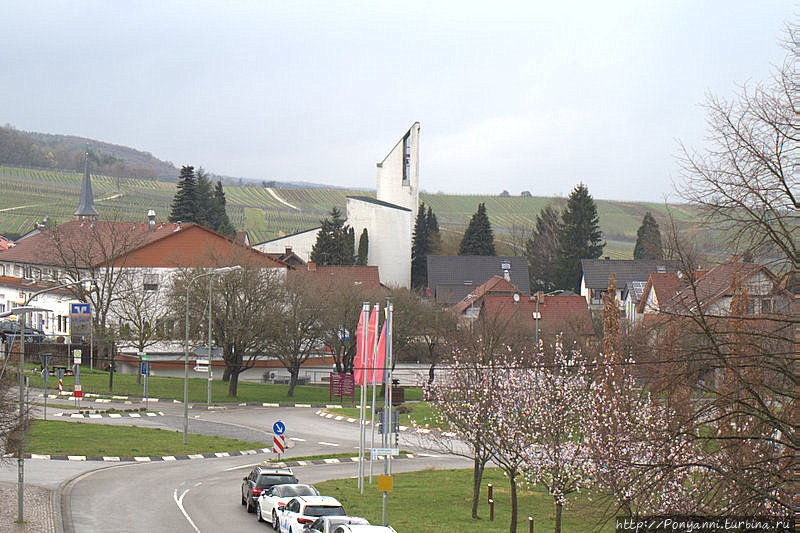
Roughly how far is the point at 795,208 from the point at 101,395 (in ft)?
154

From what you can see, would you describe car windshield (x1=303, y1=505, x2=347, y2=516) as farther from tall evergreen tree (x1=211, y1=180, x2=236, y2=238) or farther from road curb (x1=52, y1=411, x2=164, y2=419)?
tall evergreen tree (x1=211, y1=180, x2=236, y2=238)

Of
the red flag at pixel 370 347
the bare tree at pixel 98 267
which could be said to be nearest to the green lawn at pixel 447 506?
the red flag at pixel 370 347

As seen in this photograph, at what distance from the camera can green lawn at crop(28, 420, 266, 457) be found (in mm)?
36688

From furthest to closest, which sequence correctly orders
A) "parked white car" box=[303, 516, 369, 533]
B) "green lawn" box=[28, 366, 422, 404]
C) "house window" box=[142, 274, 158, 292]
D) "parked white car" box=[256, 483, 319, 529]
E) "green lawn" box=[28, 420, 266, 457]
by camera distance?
"house window" box=[142, 274, 158, 292] < "green lawn" box=[28, 366, 422, 404] < "green lawn" box=[28, 420, 266, 457] < "parked white car" box=[256, 483, 319, 529] < "parked white car" box=[303, 516, 369, 533]

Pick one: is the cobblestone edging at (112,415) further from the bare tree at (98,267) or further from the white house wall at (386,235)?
the white house wall at (386,235)

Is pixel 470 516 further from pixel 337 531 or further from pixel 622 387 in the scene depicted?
pixel 337 531

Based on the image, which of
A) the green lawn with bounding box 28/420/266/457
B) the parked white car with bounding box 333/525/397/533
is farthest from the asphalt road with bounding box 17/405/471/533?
the parked white car with bounding box 333/525/397/533

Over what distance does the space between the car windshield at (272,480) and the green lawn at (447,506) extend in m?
2.13

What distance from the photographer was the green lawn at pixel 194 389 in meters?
54.9

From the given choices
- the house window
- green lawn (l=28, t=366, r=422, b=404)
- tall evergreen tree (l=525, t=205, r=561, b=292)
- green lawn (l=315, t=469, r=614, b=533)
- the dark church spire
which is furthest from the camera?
tall evergreen tree (l=525, t=205, r=561, b=292)

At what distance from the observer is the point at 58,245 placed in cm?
5816

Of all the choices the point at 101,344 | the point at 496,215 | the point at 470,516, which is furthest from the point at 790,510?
the point at 496,215

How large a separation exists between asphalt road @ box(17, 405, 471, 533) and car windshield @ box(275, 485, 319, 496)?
115cm

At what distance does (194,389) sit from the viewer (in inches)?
2327
